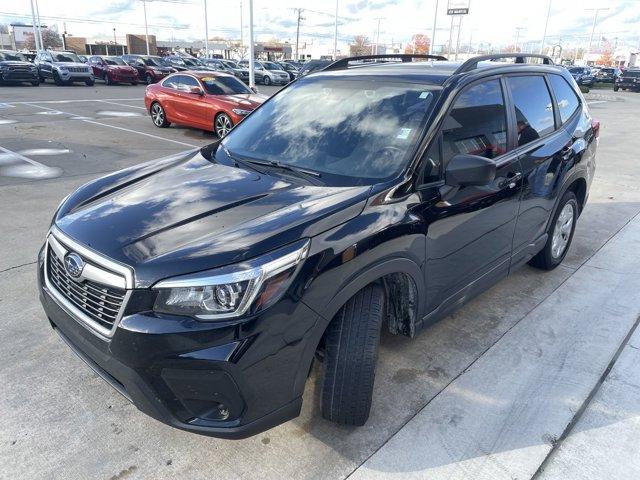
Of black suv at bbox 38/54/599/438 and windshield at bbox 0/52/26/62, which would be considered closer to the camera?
black suv at bbox 38/54/599/438

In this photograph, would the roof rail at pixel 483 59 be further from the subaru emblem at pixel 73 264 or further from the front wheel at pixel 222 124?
the front wheel at pixel 222 124

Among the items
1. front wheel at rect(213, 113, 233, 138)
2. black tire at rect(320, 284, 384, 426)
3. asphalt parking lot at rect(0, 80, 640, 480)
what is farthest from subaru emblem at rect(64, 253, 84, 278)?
front wheel at rect(213, 113, 233, 138)

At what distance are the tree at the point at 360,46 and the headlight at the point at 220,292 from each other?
10864 cm

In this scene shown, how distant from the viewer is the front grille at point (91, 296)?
7.00ft

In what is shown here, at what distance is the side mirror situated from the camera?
2693 mm

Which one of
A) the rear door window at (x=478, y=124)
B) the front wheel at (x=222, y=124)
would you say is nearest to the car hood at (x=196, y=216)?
the rear door window at (x=478, y=124)

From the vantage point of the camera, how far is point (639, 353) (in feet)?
11.3

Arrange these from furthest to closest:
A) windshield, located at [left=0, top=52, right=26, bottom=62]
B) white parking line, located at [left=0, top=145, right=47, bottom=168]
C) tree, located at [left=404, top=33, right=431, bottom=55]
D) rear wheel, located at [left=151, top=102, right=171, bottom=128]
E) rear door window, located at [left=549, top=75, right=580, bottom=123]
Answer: tree, located at [left=404, top=33, right=431, bottom=55]
windshield, located at [left=0, top=52, right=26, bottom=62]
rear wheel, located at [left=151, top=102, right=171, bottom=128]
white parking line, located at [left=0, top=145, right=47, bottom=168]
rear door window, located at [left=549, top=75, right=580, bottom=123]

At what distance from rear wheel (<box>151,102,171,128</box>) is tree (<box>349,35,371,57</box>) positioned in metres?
97.3

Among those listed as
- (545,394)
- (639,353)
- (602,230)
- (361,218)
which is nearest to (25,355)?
(361,218)

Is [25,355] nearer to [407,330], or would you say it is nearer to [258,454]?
[258,454]

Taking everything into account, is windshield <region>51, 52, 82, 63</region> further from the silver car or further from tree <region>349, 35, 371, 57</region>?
tree <region>349, 35, 371, 57</region>

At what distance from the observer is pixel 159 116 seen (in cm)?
1315

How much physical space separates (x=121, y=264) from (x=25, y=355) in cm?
162
